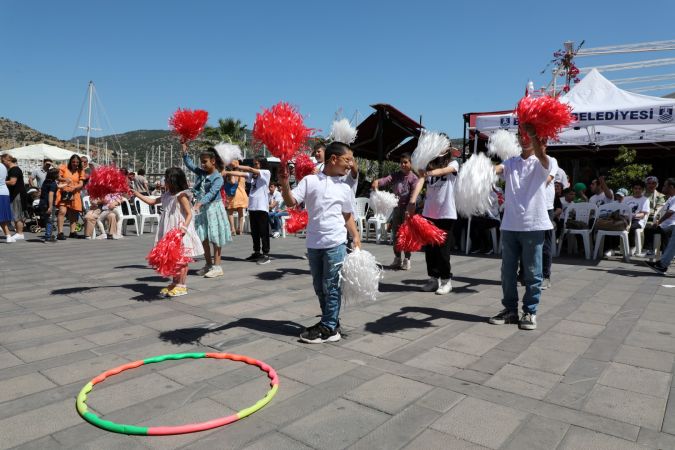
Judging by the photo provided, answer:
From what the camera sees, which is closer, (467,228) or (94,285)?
(94,285)

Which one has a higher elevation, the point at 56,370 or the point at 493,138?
the point at 493,138

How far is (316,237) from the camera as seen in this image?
13.9 ft

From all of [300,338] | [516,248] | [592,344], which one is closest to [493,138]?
Result: [516,248]

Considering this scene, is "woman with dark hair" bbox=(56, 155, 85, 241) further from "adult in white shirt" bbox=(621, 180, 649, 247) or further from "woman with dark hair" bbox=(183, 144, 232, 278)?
"adult in white shirt" bbox=(621, 180, 649, 247)

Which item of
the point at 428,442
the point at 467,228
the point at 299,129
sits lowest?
the point at 428,442

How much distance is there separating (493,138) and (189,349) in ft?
14.8

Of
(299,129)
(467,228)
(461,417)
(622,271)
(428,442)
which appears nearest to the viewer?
(428,442)

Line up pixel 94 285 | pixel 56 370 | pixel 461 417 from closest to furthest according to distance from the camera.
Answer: pixel 461 417 < pixel 56 370 < pixel 94 285

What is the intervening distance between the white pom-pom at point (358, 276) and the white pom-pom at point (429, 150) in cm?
182

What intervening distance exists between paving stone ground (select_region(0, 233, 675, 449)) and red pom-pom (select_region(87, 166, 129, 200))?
132cm

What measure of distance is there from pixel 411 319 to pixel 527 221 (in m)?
1.56

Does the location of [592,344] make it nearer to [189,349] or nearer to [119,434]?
[189,349]

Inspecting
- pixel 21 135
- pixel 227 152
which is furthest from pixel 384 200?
pixel 21 135

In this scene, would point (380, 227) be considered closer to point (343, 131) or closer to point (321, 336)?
point (343, 131)
